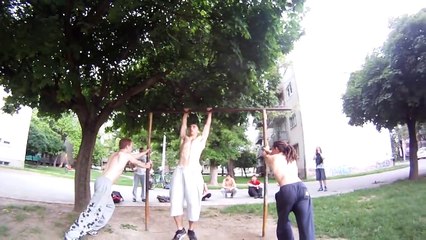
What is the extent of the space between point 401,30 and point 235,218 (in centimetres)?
1007

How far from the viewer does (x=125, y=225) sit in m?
8.41

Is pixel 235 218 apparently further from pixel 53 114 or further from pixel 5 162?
pixel 5 162

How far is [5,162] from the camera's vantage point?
37156 millimetres

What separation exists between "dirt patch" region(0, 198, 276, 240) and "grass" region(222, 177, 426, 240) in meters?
1.16

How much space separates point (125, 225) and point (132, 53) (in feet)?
13.2

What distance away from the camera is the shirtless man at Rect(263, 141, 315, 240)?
238 inches

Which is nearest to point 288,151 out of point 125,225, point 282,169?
point 282,169

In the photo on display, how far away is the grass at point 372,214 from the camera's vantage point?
8.05 m

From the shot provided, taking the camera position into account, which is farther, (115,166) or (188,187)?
(188,187)

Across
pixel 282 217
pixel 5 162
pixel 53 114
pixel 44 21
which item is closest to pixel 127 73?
pixel 53 114

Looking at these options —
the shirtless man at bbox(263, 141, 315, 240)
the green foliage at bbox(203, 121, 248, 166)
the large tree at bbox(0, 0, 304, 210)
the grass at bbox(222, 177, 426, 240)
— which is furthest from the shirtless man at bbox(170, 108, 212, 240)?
the green foliage at bbox(203, 121, 248, 166)

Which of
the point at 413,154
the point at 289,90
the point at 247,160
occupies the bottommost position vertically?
the point at 413,154

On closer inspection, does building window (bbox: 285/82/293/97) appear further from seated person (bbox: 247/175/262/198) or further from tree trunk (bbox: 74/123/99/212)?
tree trunk (bbox: 74/123/99/212)

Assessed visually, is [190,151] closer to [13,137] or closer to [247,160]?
[13,137]
